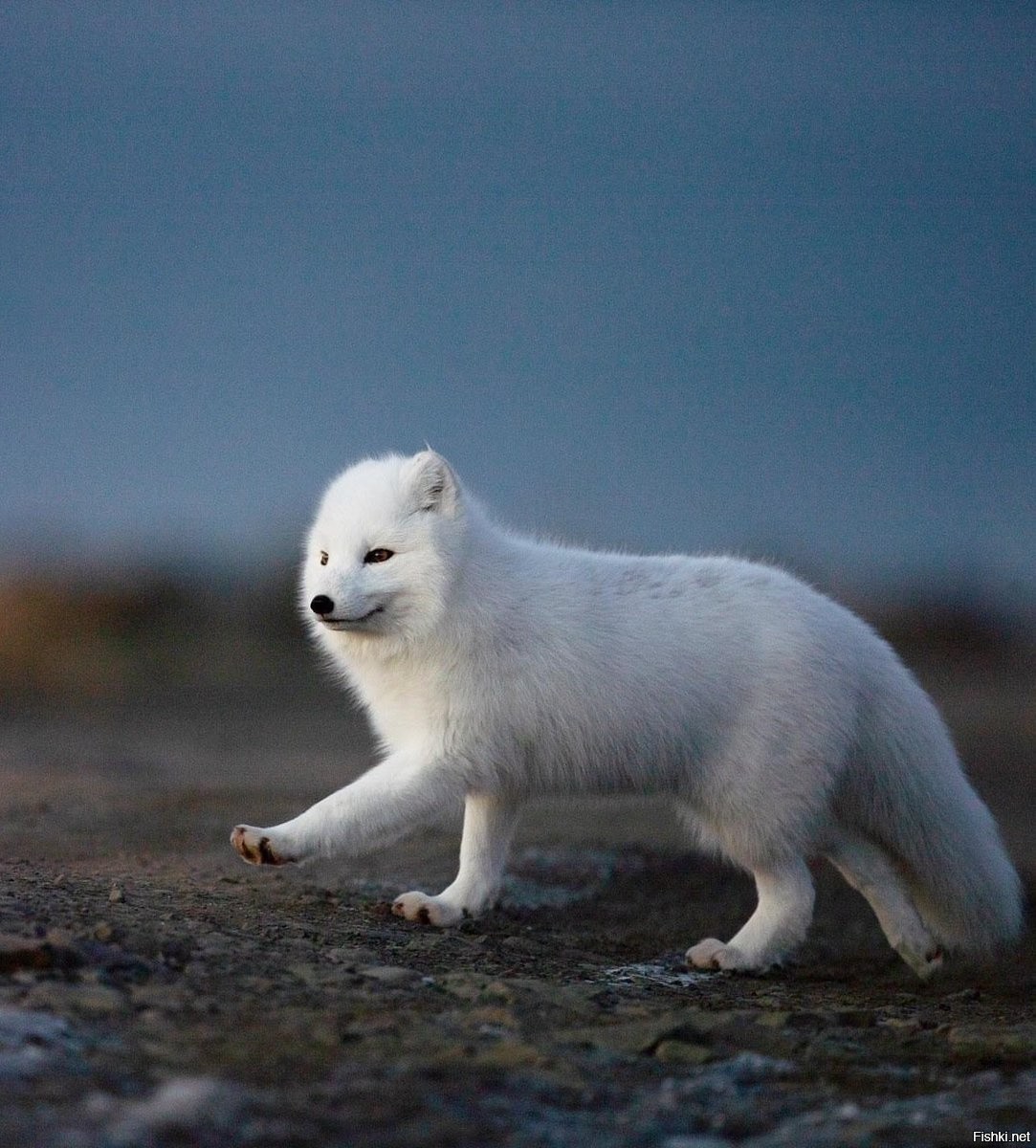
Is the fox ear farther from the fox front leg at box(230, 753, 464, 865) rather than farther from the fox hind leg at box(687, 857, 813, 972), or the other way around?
the fox hind leg at box(687, 857, 813, 972)

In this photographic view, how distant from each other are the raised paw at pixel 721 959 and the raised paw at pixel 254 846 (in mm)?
1641

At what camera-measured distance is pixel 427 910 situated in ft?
18.2

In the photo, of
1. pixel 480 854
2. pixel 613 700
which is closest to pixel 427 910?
pixel 480 854

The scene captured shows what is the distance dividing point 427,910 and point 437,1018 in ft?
5.63

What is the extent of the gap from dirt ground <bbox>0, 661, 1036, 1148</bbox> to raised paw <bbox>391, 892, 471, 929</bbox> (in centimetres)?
8

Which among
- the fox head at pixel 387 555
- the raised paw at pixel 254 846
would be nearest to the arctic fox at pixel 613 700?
the fox head at pixel 387 555

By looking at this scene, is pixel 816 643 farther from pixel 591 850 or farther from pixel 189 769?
pixel 189 769

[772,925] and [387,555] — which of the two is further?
[772,925]

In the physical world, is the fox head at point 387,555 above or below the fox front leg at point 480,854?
above

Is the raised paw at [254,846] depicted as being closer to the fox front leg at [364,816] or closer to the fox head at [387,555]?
the fox front leg at [364,816]

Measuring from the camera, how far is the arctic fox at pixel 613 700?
5508 mm

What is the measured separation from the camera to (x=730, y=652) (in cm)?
570

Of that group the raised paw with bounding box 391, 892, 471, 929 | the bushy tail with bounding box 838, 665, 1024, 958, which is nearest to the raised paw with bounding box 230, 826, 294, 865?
the raised paw with bounding box 391, 892, 471, 929

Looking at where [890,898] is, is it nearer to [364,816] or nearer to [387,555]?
[364,816]
